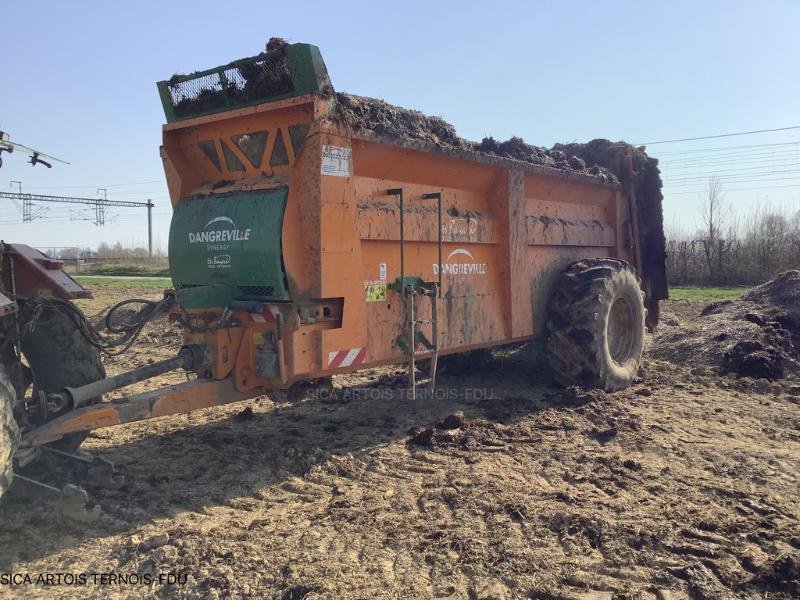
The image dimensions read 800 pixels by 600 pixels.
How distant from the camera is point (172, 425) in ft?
19.1

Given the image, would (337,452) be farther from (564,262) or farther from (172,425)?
(564,262)

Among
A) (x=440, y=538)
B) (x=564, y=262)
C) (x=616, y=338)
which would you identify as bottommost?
(x=440, y=538)

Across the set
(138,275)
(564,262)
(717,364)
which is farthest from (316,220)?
(138,275)

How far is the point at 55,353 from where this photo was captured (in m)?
4.43

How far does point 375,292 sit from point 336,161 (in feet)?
3.45

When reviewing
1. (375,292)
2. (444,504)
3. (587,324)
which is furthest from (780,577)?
(587,324)

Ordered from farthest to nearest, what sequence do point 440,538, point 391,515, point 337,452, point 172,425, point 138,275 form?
1. point 138,275
2. point 172,425
3. point 337,452
4. point 391,515
5. point 440,538

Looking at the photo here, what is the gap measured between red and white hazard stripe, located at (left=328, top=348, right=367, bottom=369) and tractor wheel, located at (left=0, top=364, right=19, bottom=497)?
2.04 metres

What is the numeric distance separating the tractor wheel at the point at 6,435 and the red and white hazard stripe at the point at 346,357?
2.04 metres

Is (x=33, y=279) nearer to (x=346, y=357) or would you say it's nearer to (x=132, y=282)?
(x=346, y=357)

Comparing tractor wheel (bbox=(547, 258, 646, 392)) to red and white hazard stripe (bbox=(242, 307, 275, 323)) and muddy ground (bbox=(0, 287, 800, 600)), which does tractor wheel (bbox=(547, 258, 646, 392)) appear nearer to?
muddy ground (bbox=(0, 287, 800, 600))

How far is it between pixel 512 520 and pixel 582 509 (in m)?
0.45

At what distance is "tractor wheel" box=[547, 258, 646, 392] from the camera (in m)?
6.66

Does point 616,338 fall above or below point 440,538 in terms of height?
above
